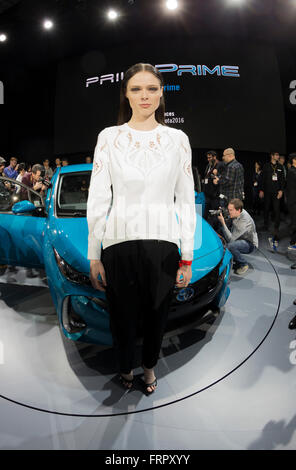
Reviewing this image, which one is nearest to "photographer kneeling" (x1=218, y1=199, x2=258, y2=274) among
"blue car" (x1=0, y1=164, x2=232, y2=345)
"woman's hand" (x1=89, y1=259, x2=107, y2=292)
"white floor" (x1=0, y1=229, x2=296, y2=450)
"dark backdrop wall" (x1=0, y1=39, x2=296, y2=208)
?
"white floor" (x1=0, y1=229, x2=296, y2=450)

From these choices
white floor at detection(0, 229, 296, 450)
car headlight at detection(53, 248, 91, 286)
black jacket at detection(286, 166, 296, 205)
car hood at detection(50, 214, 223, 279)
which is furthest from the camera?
black jacket at detection(286, 166, 296, 205)

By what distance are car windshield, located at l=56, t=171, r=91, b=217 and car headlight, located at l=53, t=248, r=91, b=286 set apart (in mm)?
746

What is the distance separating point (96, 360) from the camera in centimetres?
207

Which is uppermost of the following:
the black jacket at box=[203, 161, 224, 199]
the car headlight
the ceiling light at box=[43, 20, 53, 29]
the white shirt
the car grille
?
the ceiling light at box=[43, 20, 53, 29]

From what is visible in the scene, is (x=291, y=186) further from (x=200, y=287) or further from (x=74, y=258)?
(x=74, y=258)

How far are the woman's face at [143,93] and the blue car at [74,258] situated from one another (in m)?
0.97

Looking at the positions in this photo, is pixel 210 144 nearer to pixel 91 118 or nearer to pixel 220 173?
pixel 220 173

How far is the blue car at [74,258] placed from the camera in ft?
5.94

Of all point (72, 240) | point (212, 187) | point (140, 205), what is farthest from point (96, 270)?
point (212, 187)

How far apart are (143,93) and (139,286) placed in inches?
35.4

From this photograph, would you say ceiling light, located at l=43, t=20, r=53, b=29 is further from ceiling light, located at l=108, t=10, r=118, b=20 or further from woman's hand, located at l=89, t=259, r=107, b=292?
woman's hand, located at l=89, t=259, r=107, b=292

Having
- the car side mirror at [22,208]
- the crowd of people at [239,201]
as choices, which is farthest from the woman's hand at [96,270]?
the crowd of people at [239,201]

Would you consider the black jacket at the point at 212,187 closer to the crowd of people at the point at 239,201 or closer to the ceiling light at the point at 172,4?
the crowd of people at the point at 239,201

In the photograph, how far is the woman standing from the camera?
1304 mm
